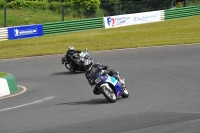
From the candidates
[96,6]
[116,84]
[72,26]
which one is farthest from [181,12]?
[116,84]

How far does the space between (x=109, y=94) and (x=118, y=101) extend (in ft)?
1.28

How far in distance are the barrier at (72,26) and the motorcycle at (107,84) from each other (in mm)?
27396

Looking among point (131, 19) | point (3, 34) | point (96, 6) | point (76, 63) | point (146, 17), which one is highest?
point (96, 6)

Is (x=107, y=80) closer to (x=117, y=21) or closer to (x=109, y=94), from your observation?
(x=109, y=94)

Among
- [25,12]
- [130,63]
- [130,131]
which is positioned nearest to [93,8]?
[25,12]

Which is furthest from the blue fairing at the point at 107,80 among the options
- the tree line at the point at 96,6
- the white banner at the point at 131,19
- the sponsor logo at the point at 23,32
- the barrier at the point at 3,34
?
the tree line at the point at 96,6

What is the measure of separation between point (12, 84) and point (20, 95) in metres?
0.98

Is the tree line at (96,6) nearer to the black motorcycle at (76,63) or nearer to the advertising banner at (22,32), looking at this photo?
the advertising banner at (22,32)

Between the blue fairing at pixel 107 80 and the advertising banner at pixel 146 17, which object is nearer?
the blue fairing at pixel 107 80

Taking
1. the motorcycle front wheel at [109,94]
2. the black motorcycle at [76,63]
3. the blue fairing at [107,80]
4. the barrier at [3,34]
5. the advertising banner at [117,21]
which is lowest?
the barrier at [3,34]

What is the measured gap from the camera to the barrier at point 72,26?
4062 centimetres

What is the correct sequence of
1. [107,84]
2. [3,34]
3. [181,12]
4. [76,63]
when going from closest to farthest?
[107,84]
[76,63]
[3,34]
[181,12]

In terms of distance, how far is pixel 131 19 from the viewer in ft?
145

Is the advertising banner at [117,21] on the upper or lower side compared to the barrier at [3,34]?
upper
